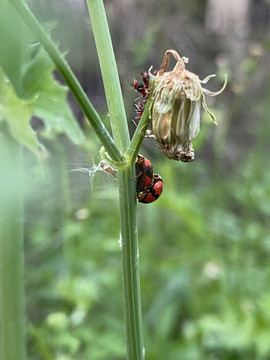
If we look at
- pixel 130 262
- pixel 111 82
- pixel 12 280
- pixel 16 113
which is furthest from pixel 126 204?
pixel 12 280

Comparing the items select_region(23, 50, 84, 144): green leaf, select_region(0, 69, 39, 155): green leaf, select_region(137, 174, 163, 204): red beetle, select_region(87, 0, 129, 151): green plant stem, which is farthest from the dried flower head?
select_region(23, 50, 84, 144): green leaf

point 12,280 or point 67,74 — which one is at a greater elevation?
point 67,74

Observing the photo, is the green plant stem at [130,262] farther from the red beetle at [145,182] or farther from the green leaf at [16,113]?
the green leaf at [16,113]

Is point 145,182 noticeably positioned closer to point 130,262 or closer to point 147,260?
point 130,262

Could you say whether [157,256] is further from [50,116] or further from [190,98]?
[190,98]

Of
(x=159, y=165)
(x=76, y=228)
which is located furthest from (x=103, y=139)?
(x=159, y=165)

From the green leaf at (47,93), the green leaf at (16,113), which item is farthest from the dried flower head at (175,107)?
the green leaf at (47,93)

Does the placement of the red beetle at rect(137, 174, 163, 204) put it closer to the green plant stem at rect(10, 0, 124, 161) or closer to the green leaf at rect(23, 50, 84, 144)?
the green plant stem at rect(10, 0, 124, 161)
